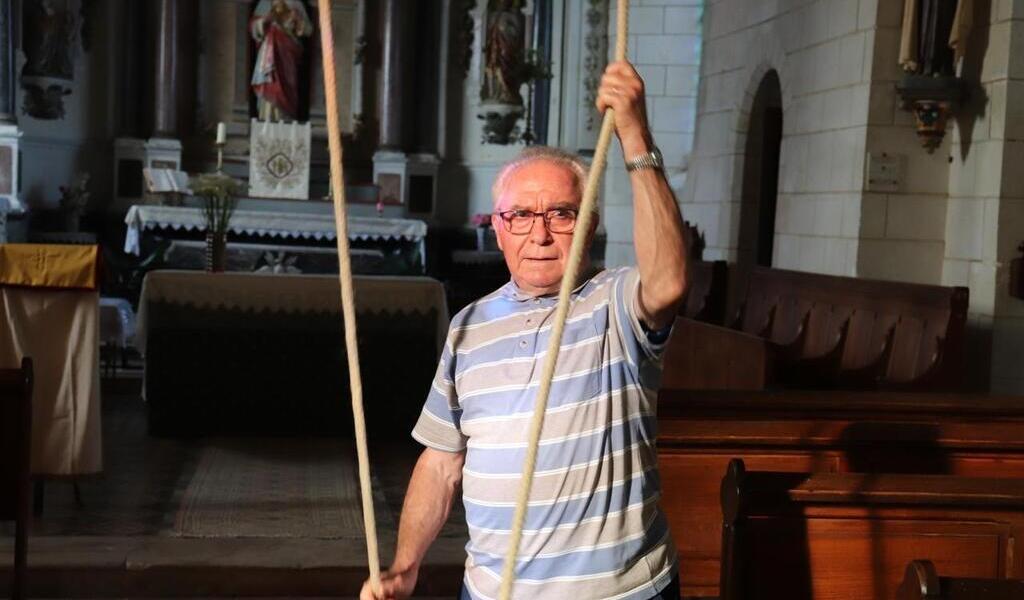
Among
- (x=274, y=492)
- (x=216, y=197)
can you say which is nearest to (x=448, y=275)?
(x=216, y=197)

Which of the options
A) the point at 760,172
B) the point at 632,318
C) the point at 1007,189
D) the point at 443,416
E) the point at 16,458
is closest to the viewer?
the point at 632,318

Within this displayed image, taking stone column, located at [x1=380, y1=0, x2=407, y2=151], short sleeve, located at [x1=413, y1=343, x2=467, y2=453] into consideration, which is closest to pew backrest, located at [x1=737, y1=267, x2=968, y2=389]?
short sleeve, located at [x1=413, y1=343, x2=467, y2=453]

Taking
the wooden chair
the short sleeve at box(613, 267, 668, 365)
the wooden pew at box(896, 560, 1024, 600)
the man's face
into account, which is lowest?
the wooden chair

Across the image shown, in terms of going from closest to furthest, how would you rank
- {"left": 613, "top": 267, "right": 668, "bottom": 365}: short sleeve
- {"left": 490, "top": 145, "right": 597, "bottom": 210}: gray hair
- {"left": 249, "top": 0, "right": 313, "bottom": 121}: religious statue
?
1. {"left": 613, "top": 267, "right": 668, "bottom": 365}: short sleeve
2. {"left": 490, "top": 145, "right": 597, "bottom": 210}: gray hair
3. {"left": 249, "top": 0, "right": 313, "bottom": 121}: religious statue

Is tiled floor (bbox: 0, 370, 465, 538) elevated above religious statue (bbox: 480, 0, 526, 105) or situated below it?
below

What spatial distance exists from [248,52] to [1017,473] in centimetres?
1163

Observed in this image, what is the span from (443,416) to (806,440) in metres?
1.24

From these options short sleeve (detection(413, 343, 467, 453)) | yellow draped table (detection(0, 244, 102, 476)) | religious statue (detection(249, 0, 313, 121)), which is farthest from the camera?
religious statue (detection(249, 0, 313, 121))

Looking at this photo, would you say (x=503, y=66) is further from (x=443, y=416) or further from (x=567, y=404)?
(x=567, y=404)

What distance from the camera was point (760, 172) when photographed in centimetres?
901

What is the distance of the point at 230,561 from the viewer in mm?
4074

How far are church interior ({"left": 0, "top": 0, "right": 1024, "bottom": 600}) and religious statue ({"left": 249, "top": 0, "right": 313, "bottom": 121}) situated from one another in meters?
0.03

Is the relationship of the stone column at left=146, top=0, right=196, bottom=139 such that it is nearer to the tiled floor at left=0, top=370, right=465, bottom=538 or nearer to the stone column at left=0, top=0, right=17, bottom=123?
the stone column at left=0, top=0, right=17, bottom=123

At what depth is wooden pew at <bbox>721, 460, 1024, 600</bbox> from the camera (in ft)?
7.35
